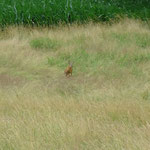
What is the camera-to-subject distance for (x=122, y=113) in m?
4.84

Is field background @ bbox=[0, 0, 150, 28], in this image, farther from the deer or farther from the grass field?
the deer

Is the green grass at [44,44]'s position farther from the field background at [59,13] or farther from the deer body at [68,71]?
the deer body at [68,71]

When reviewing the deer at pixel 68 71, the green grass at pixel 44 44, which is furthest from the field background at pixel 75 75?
the deer at pixel 68 71

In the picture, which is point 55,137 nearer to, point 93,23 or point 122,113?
point 122,113

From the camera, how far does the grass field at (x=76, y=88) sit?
13.7 ft

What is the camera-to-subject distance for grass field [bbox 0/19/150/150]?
4188 millimetres

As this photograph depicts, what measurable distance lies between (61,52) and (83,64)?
77 centimetres

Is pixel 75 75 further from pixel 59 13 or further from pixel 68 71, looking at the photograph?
pixel 59 13

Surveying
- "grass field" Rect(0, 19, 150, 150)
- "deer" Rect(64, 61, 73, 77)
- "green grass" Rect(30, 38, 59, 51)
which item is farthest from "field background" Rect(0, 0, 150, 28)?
"deer" Rect(64, 61, 73, 77)

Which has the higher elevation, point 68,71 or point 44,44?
point 68,71

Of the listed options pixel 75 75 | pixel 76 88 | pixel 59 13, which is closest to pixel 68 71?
pixel 75 75

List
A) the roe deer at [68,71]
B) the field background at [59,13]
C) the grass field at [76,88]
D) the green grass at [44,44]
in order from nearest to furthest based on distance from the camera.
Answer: the grass field at [76,88] → the roe deer at [68,71] → the green grass at [44,44] → the field background at [59,13]

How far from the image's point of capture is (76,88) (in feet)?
21.1

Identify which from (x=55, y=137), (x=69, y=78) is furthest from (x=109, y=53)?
(x=55, y=137)
